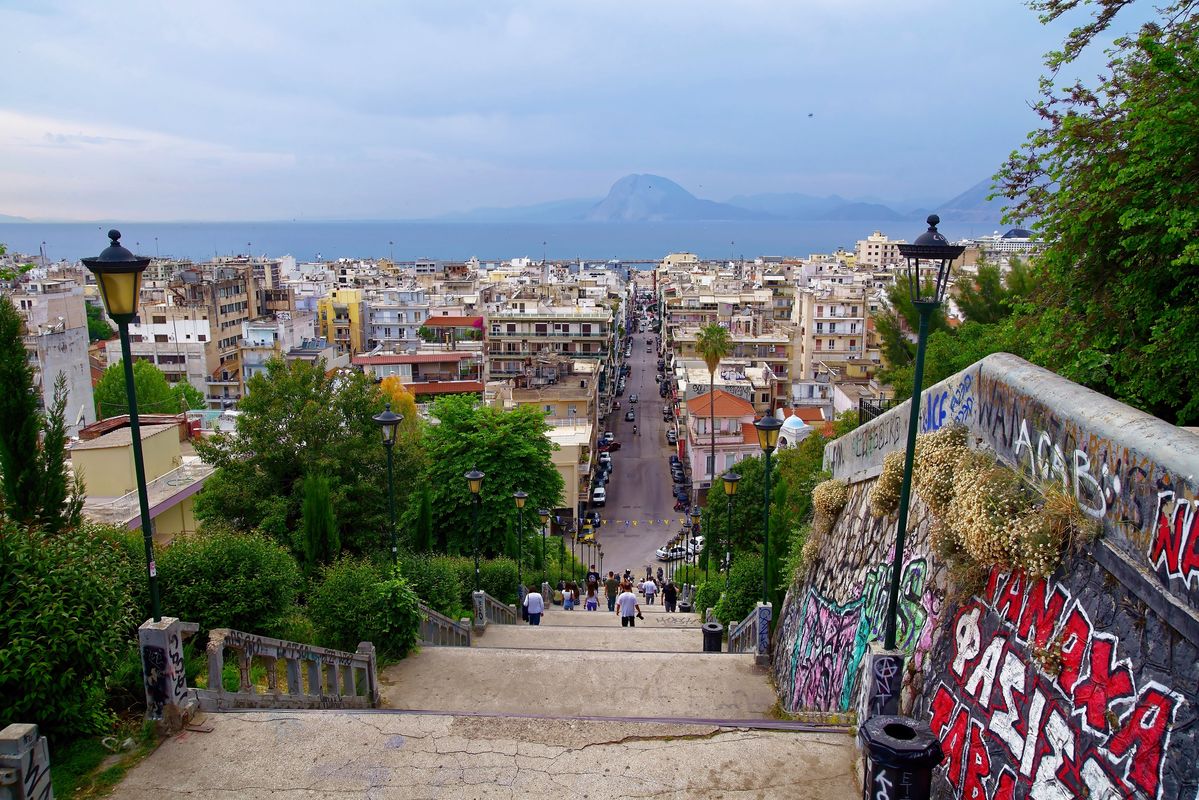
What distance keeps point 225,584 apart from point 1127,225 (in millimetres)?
12090

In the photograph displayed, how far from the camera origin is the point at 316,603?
37.0 ft

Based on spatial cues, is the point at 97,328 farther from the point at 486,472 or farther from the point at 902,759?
the point at 902,759

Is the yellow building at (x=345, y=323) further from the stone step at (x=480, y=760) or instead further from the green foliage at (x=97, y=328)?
the stone step at (x=480, y=760)

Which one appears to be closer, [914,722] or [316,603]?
[914,722]

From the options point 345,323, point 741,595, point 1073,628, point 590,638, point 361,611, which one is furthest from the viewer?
point 345,323

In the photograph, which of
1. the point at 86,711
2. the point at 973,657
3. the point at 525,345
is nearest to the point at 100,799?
the point at 86,711

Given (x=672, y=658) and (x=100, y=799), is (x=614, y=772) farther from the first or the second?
(x=672, y=658)

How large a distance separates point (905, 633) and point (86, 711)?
7.48 m

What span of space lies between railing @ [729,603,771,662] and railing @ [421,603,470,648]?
4835 millimetres

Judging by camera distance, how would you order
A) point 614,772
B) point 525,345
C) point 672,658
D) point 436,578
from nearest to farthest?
point 614,772
point 672,658
point 436,578
point 525,345

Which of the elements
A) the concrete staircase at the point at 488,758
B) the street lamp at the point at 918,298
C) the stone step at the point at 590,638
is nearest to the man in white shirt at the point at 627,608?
the stone step at the point at 590,638

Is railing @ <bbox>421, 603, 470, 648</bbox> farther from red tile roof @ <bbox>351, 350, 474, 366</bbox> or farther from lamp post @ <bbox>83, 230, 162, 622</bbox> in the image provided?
red tile roof @ <bbox>351, 350, 474, 366</bbox>

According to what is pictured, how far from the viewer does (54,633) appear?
639cm

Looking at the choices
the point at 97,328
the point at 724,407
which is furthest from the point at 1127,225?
the point at 97,328
